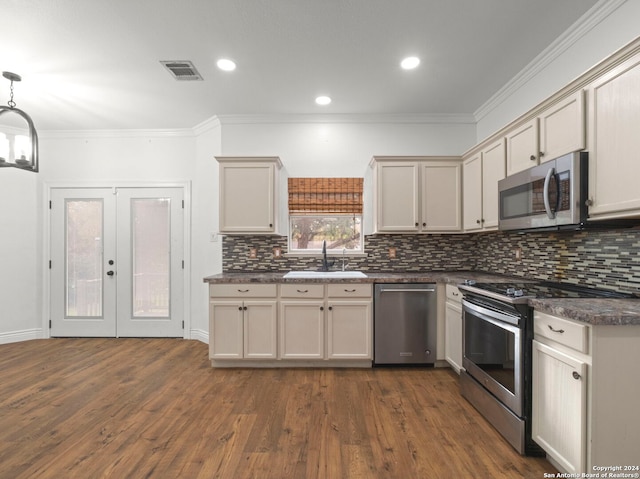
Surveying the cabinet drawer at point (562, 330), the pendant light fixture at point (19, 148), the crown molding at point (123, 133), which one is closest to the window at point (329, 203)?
the crown molding at point (123, 133)

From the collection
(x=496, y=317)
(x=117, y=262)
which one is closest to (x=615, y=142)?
(x=496, y=317)

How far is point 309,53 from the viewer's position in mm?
2557

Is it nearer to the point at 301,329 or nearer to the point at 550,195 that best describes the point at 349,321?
the point at 301,329

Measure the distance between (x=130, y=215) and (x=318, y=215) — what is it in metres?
2.54

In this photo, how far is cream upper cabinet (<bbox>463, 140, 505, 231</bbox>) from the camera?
9.10 ft

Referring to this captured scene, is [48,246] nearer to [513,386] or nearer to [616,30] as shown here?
[513,386]

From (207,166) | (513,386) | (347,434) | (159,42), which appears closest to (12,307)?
(207,166)

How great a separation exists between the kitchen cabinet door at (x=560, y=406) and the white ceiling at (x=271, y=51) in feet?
7.25

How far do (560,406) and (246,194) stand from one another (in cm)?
301

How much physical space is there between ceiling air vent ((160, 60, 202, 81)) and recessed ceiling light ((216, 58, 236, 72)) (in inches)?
9.7

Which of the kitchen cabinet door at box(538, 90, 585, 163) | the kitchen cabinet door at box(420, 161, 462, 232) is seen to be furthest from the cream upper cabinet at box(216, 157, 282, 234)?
the kitchen cabinet door at box(538, 90, 585, 163)

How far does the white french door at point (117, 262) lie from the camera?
13.5 ft

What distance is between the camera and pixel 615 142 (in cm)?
165

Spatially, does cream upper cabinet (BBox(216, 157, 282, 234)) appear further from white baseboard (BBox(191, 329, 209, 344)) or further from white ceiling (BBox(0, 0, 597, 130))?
white baseboard (BBox(191, 329, 209, 344))
